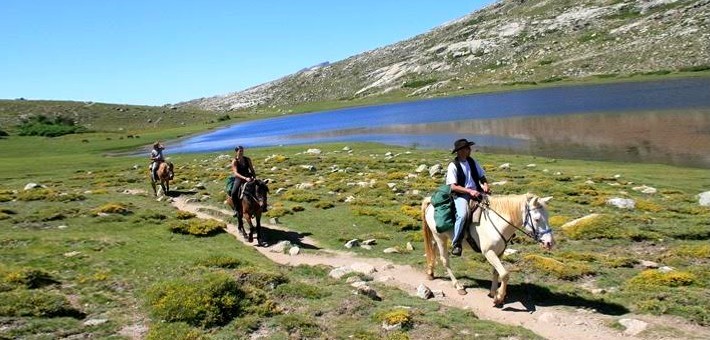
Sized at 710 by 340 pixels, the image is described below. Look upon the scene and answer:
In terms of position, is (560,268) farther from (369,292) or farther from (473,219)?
(369,292)

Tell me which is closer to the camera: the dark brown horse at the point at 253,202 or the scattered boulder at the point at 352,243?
the scattered boulder at the point at 352,243

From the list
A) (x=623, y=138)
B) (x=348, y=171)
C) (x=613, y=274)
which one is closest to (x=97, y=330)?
(x=613, y=274)

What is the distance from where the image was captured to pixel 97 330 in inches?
429

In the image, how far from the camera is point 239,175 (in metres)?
22.3

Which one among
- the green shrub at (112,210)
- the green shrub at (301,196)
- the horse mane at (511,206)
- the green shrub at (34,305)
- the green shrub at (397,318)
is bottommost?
the green shrub at (301,196)

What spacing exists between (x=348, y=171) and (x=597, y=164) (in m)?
20.2

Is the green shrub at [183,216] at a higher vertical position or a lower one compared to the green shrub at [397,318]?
higher

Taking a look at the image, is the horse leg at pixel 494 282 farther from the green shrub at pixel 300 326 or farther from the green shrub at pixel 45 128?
the green shrub at pixel 45 128

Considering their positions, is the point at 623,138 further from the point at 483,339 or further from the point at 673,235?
the point at 483,339

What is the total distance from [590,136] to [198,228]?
1928 inches

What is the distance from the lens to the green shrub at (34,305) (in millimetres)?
11023

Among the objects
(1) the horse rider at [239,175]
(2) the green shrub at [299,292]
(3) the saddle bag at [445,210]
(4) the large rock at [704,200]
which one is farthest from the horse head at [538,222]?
(4) the large rock at [704,200]

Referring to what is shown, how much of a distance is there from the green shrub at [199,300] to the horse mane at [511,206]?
6.98 meters

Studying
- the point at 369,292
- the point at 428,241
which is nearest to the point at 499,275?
the point at 428,241
